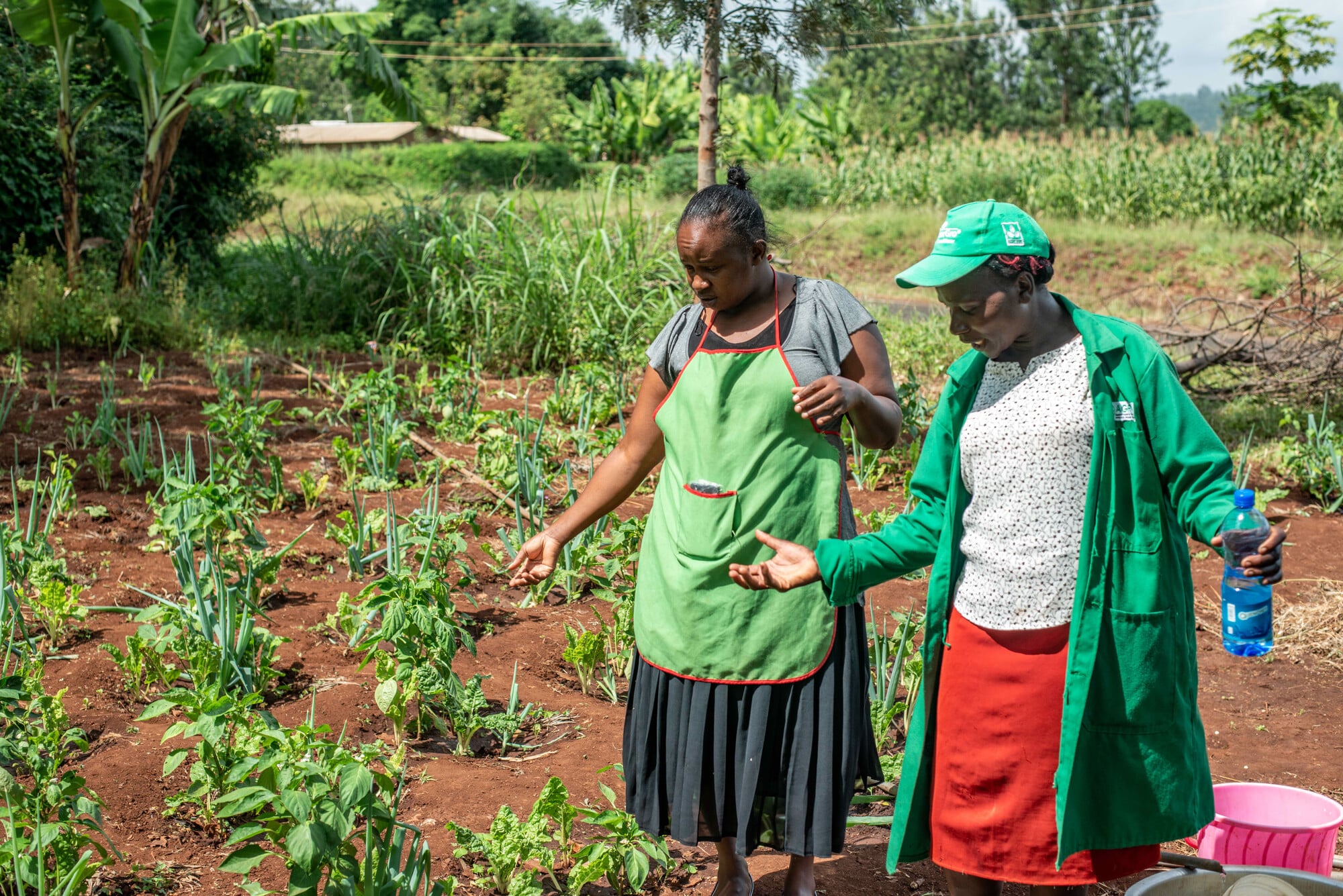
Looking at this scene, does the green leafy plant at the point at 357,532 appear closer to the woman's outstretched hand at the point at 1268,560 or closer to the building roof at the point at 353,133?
the woman's outstretched hand at the point at 1268,560

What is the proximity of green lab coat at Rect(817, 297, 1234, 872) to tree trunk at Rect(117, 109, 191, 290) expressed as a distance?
29.6 ft

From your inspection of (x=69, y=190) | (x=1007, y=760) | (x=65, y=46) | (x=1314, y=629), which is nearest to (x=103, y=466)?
(x=1007, y=760)

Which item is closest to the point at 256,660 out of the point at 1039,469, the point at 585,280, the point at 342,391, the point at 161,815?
the point at 161,815

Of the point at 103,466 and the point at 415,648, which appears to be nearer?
the point at 415,648

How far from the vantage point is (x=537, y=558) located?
257 cm

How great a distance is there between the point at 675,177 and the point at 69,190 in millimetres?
15120

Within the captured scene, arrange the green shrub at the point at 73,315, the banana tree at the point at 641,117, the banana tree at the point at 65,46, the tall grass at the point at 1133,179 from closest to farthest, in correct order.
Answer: the green shrub at the point at 73,315 < the banana tree at the point at 65,46 < the tall grass at the point at 1133,179 < the banana tree at the point at 641,117

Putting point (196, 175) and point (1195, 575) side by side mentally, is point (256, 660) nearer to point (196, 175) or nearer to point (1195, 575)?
point (1195, 575)

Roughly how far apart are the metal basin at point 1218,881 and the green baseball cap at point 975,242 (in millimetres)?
1197

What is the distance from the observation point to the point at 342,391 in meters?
6.56

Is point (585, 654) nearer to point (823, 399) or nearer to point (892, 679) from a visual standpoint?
point (892, 679)

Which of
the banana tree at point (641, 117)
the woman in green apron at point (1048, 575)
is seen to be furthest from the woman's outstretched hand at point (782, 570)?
the banana tree at point (641, 117)

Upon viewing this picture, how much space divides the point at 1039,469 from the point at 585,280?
5878 mm

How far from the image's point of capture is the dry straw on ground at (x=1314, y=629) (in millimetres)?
4098
